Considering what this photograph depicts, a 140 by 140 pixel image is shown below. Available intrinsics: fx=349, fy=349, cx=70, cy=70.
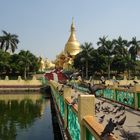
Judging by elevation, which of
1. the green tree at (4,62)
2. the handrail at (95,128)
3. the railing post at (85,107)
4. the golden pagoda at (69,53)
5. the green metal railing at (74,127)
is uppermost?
the golden pagoda at (69,53)

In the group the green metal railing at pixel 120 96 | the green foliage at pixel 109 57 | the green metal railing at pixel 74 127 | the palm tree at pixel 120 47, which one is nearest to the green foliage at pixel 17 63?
the green foliage at pixel 109 57

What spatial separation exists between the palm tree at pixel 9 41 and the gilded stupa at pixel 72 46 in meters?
19.6

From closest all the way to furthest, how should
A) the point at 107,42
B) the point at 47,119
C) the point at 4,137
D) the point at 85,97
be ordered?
the point at 85,97 < the point at 4,137 < the point at 47,119 < the point at 107,42

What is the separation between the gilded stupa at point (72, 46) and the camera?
318 feet

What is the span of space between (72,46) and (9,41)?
23173mm

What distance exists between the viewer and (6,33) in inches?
3137

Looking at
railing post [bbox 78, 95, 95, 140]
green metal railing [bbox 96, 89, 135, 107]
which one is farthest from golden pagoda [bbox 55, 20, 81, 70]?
railing post [bbox 78, 95, 95, 140]

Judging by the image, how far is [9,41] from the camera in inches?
3135

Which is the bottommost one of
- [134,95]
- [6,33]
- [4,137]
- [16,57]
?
[4,137]

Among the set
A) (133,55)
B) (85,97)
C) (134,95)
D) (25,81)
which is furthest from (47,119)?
(133,55)

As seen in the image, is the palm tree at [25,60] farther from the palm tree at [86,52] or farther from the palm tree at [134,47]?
the palm tree at [134,47]

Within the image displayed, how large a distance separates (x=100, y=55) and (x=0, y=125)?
51159 mm

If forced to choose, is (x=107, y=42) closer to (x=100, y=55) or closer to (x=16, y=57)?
(x=100, y=55)

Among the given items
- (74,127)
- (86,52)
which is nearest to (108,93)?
(74,127)
